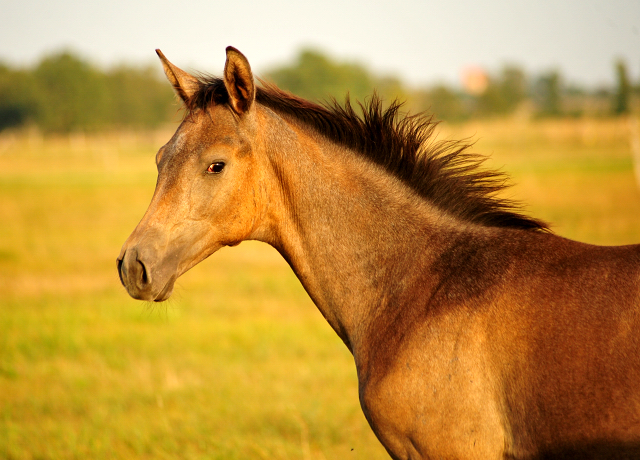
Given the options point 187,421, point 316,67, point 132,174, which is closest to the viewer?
point 187,421

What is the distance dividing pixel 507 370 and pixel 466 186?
1.05 metres

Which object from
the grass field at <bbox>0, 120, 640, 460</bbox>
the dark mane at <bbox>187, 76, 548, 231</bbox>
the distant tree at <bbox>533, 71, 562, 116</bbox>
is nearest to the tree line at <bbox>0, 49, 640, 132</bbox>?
the distant tree at <bbox>533, 71, 562, 116</bbox>

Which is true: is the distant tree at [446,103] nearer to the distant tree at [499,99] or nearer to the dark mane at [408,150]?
the distant tree at [499,99]

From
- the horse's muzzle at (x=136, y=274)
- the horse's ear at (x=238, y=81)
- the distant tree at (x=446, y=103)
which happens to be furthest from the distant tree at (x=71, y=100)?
the horse's muzzle at (x=136, y=274)

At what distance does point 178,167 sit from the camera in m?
2.94

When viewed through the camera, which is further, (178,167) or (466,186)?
(466,186)

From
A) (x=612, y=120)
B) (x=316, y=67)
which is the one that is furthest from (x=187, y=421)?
(x=316, y=67)

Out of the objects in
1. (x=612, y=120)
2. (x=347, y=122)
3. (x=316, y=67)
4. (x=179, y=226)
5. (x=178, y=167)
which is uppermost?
(x=316, y=67)

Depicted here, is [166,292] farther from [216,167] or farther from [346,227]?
[346,227]

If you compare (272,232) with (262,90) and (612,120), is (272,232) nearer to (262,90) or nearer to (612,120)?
(262,90)

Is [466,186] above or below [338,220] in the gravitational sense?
above

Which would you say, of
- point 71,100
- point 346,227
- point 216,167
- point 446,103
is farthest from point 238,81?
point 71,100

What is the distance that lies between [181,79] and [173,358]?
4.87 metres

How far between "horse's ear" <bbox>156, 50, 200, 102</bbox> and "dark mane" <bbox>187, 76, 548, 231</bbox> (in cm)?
7
